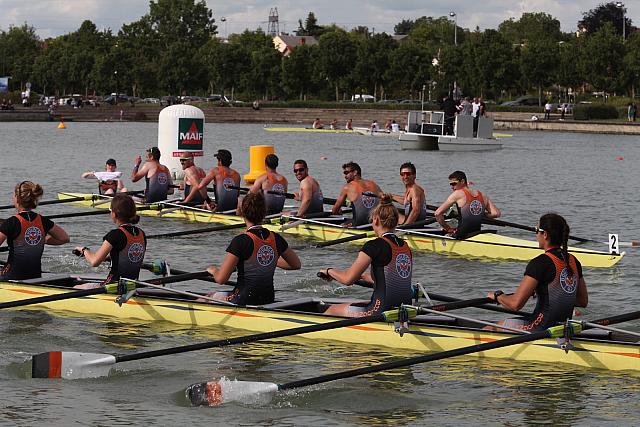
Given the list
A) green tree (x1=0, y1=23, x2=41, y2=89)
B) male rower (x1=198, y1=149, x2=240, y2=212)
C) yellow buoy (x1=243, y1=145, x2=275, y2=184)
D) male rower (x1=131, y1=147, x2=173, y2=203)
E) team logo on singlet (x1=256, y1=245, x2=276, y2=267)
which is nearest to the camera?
team logo on singlet (x1=256, y1=245, x2=276, y2=267)

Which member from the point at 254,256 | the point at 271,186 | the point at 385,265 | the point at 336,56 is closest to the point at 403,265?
the point at 385,265

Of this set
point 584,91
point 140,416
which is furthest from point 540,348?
point 584,91

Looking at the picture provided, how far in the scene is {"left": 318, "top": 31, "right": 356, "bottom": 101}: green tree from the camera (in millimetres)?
106688

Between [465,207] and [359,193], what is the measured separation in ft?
7.05

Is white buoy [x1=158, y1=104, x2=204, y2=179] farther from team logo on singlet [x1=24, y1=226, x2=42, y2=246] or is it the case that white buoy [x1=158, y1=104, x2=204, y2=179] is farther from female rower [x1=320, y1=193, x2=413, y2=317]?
female rower [x1=320, y1=193, x2=413, y2=317]

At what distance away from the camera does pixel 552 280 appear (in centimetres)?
1164

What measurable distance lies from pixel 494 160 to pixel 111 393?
4124cm

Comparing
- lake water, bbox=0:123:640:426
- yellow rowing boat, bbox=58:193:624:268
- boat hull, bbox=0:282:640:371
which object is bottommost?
lake water, bbox=0:123:640:426

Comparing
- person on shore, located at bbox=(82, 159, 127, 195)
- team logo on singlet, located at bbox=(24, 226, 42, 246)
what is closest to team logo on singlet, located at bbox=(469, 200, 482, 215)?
team logo on singlet, located at bbox=(24, 226, 42, 246)

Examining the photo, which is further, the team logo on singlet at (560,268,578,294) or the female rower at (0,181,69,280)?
the female rower at (0,181,69,280)

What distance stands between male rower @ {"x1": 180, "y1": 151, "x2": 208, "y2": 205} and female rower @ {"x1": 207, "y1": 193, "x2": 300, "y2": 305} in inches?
450

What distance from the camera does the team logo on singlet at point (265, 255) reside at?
1272 centimetres

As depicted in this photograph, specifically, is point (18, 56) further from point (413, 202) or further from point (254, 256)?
point (254, 256)

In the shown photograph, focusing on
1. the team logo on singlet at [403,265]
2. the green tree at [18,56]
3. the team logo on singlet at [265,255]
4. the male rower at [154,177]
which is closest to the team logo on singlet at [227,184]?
the male rower at [154,177]
